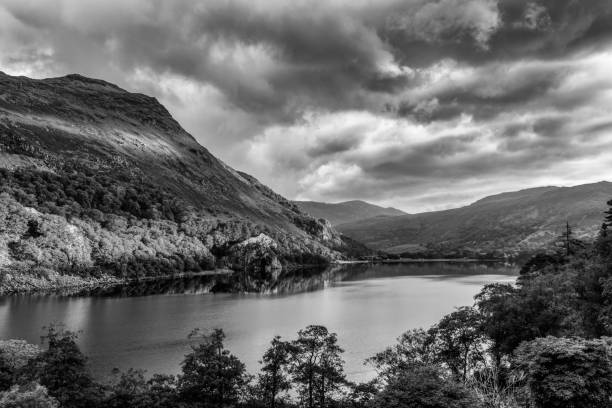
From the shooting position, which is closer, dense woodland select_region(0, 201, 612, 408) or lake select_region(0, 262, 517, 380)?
Answer: dense woodland select_region(0, 201, 612, 408)

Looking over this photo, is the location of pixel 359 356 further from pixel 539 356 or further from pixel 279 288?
pixel 279 288

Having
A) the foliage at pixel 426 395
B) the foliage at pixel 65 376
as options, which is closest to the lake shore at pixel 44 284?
the foliage at pixel 65 376

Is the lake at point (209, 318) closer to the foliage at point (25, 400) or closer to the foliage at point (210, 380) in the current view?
the foliage at point (210, 380)

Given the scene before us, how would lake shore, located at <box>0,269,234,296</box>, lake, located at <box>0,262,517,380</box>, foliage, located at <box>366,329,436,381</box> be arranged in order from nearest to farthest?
foliage, located at <box>366,329,436,381</box> < lake, located at <box>0,262,517,380</box> < lake shore, located at <box>0,269,234,296</box>

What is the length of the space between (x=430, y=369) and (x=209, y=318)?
284ft

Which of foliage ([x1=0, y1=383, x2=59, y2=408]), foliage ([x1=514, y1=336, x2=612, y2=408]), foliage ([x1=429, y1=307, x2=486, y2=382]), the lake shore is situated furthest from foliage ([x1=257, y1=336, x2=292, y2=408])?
the lake shore

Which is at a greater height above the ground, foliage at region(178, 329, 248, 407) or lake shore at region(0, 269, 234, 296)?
lake shore at region(0, 269, 234, 296)

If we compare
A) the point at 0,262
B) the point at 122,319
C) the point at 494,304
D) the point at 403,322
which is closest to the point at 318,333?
the point at 494,304

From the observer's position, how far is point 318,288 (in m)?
193

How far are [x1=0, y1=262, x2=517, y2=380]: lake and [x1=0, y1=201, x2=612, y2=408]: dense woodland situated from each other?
12186mm

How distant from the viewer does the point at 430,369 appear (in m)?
30.7

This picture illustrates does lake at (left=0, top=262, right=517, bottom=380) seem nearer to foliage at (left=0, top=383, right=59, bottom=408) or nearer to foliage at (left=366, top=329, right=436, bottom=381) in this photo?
foliage at (left=366, top=329, right=436, bottom=381)

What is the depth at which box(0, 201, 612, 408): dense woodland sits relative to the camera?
25.9 m

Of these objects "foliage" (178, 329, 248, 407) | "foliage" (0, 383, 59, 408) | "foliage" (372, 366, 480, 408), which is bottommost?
"foliage" (178, 329, 248, 407)
